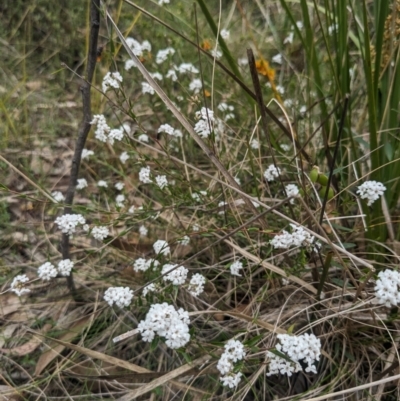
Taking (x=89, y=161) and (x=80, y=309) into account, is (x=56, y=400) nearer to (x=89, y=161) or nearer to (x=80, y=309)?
(x=80, y=309)

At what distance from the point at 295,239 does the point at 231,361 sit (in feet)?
1.03

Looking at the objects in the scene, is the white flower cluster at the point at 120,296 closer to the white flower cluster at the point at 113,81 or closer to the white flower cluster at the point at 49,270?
the white flower cluster at the point at 49,270

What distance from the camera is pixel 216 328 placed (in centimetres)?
136

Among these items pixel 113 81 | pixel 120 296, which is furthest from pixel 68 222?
pixel 113 81

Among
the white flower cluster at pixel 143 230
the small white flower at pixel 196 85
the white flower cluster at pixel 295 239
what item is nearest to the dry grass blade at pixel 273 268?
the white flower cluster at pixel 295 239

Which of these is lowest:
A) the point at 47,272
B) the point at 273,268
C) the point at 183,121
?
the point at 47,272

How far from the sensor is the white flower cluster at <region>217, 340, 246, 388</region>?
983mm

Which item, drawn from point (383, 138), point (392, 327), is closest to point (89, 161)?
point (383, 138)

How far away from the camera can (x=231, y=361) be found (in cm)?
102

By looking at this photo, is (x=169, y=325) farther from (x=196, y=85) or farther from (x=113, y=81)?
(x=196, y=85)

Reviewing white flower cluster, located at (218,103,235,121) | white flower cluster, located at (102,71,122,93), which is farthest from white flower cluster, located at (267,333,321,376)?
white flower cluster, located at (218,103,235,121)

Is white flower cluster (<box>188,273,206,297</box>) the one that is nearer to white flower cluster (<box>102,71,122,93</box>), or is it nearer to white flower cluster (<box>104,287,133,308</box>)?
white flower cluster (<box>104,287,133,308</box>)

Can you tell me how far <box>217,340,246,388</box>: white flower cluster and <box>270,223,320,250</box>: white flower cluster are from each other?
10.3 inches

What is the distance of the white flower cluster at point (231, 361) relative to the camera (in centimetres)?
98
